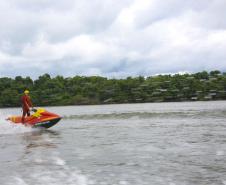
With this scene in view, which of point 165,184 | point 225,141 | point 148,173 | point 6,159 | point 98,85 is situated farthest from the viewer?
point 98,85

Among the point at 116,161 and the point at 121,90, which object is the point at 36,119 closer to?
the point at 116,161

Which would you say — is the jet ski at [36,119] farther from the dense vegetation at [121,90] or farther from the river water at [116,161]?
the dense vegetation at [121,90]

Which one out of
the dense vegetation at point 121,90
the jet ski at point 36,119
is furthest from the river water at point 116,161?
the dense vegetation at point 121,90

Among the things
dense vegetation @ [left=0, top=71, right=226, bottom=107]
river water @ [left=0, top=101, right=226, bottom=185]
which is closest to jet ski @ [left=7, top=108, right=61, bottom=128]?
river water @ [left=0, top=101, right=226, bottom=185]

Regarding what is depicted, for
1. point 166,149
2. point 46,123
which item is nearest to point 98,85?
point 46,123

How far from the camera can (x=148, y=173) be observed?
14.4 metres

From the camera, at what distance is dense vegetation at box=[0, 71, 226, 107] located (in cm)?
15225

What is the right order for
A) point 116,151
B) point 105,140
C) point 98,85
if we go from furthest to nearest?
point 98,85
point 105,140
point 116,151

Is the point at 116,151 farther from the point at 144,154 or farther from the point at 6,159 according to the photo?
the point at 6,159

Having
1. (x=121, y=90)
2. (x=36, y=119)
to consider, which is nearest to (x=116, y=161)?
(x=36, y=119)

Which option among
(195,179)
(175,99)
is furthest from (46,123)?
(175,99)

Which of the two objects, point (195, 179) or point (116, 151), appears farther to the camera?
point (116, 151)

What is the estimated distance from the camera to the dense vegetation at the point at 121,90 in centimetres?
15225

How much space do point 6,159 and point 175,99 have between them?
137m
